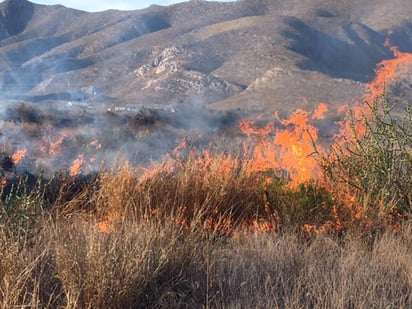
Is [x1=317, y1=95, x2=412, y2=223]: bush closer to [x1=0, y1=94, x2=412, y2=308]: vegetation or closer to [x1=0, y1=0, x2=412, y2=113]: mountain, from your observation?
[x1=0, y1=94, x2=412, y2=308]: vegetation

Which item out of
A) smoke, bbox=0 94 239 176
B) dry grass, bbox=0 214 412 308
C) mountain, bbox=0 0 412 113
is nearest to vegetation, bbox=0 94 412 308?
dry grass, bbox=0 214 412 308

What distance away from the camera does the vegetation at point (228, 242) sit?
8.82 ft

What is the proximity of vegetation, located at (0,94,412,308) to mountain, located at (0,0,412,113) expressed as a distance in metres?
26.4

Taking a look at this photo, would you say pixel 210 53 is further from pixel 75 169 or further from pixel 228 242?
pixel 228 242

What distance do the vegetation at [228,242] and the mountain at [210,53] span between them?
86.5 ft

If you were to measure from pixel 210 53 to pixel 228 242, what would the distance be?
2034 inches

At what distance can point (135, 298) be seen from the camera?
2732mm

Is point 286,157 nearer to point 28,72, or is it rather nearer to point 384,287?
point 384,287

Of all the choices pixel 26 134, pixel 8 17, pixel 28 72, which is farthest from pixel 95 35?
pixel 26 134

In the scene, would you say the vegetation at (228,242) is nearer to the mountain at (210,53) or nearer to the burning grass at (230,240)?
the burning grass at (230,240)

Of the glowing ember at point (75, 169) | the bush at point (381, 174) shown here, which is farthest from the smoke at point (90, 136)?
the bush at point (381, 174)

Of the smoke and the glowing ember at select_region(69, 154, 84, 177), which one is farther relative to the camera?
the smoke

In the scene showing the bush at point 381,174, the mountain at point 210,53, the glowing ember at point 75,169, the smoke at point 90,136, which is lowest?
the mountain at point 210,53

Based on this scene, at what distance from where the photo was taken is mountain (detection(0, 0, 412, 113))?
42.1m
